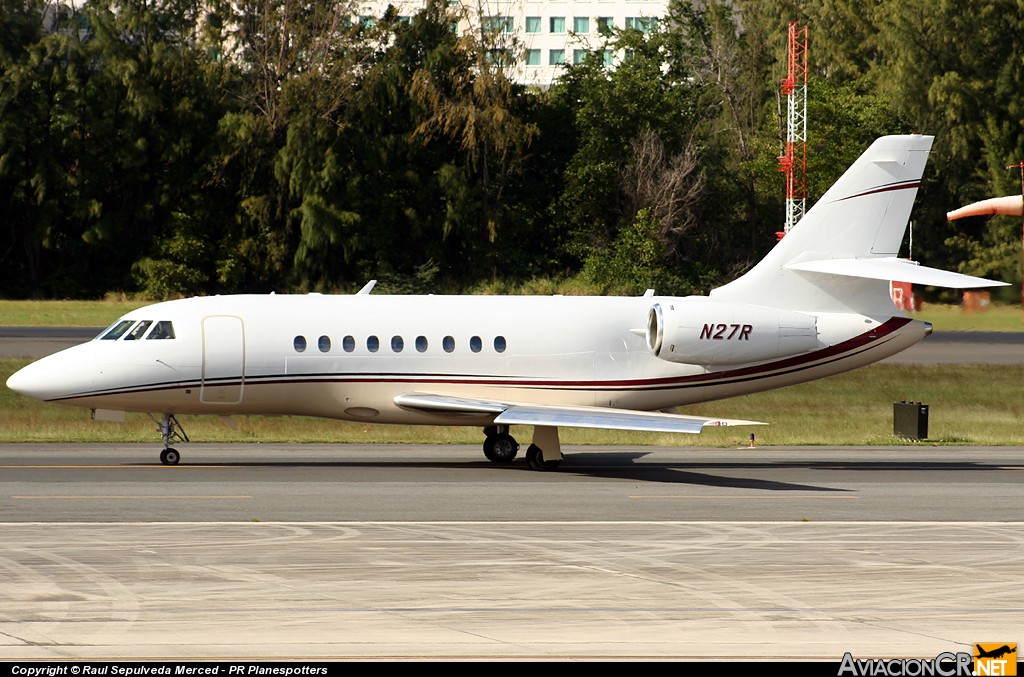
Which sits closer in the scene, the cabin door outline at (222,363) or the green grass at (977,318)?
the cabin door outline at (222,363)

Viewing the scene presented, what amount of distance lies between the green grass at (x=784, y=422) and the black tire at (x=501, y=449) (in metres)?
4.54

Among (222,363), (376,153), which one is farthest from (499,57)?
(222,363)

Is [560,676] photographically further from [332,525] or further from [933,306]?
[933,306]

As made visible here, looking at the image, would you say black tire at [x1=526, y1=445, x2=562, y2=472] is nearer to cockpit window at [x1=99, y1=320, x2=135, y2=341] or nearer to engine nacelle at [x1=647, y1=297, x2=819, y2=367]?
engine nacelle at [x1=647, y1=297, x2=819, y2=367]

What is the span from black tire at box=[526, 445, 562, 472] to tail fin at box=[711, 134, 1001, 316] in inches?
186

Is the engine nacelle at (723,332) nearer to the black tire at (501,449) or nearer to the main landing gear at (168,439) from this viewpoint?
the black tire at (501,449)

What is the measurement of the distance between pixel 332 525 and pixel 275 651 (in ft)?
22.9

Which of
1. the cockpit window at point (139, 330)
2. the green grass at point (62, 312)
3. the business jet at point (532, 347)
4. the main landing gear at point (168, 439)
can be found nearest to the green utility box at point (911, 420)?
the business jet at point (532, 347)

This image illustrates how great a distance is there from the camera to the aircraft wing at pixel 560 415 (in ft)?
75.0

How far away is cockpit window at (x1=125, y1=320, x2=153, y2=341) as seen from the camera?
24359mm

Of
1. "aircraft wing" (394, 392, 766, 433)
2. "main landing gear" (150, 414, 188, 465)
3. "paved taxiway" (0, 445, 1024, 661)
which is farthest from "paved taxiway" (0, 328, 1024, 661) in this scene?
"aircraft wing" (394, 392, 766, 433)

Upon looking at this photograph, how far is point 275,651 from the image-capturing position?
10.7 metres

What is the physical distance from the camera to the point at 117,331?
965 inches

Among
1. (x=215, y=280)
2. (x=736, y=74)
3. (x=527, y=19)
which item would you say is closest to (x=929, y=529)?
(x=215, y=280)
